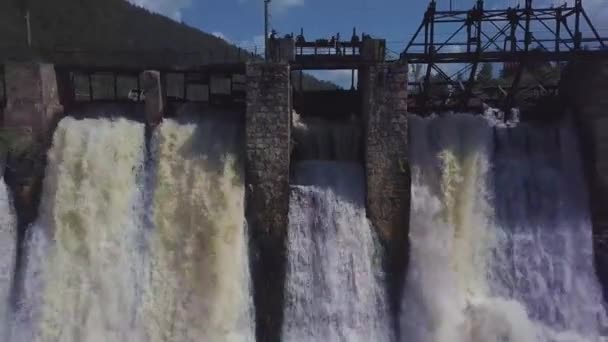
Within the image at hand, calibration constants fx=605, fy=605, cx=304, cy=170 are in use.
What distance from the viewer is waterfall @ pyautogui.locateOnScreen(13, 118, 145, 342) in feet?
54.3

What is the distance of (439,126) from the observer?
60.0 ft

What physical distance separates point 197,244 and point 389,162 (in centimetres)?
598

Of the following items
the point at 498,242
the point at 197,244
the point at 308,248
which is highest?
the point at 498,242

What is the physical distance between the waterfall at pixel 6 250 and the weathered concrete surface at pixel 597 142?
1669 cm

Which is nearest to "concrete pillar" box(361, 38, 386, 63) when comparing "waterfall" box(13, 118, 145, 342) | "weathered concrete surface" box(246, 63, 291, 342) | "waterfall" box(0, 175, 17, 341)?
"weathered concrete surface" box(246, 63, 291, 342)

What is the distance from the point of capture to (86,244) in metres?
17.0

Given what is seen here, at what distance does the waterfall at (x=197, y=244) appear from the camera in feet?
54.1

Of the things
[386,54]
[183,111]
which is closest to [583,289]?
[386,54]

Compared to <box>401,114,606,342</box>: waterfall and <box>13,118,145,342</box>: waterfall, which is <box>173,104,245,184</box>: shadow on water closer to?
<box>13,118,145,342</box>: waterfall

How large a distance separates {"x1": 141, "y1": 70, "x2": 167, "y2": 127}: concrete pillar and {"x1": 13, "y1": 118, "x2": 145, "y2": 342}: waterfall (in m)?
0.68

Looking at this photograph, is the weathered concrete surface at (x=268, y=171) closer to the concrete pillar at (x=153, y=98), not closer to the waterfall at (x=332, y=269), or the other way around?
the waterfall at (x=332, y=269)

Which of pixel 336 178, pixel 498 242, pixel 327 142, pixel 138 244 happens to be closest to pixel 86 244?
pixel 138 244

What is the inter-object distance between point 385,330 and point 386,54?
7956mm

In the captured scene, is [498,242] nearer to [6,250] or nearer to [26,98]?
[6,250]
